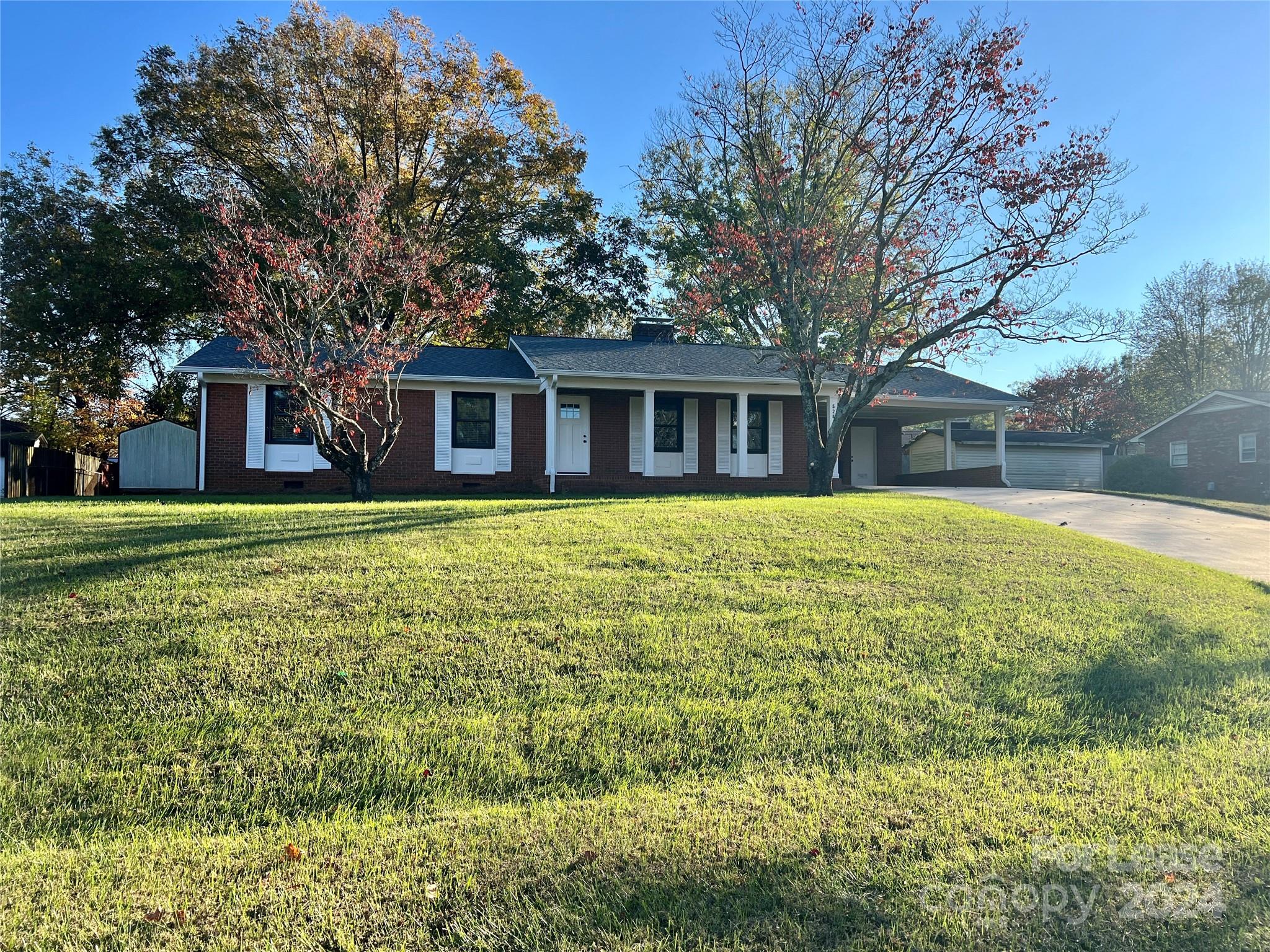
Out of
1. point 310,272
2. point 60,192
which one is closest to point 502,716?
point 310,272

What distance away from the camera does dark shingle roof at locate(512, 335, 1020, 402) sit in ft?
55.9

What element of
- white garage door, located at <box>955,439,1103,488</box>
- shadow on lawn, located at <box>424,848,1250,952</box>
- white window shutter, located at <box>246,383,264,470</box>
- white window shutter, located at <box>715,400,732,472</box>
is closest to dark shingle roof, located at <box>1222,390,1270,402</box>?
white garage door, located at <box>955,439,1103,488</box>

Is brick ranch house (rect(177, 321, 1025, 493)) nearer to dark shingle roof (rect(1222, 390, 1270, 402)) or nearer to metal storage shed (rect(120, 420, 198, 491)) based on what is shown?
metal storage shed (rect(120, 420, 198, 491))

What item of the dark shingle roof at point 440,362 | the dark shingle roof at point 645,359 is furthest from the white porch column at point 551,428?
the dark shingle roof at point 440,362

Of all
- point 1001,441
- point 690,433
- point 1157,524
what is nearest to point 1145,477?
point 1001,441

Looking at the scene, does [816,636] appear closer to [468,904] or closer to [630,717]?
[630,717]

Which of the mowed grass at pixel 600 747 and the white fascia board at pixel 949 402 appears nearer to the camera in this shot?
the mowed grass at pixel 600 747

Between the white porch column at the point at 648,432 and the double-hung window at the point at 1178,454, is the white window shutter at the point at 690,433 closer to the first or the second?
the white porch column at the point at 648,432

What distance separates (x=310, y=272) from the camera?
13.4 meters

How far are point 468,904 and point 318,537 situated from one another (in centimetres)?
522

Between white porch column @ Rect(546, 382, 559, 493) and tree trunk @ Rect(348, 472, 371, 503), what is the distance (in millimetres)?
4880

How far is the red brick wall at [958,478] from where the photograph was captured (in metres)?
21.2

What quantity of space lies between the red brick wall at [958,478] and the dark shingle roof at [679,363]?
220 cm

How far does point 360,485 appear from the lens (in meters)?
12.7
